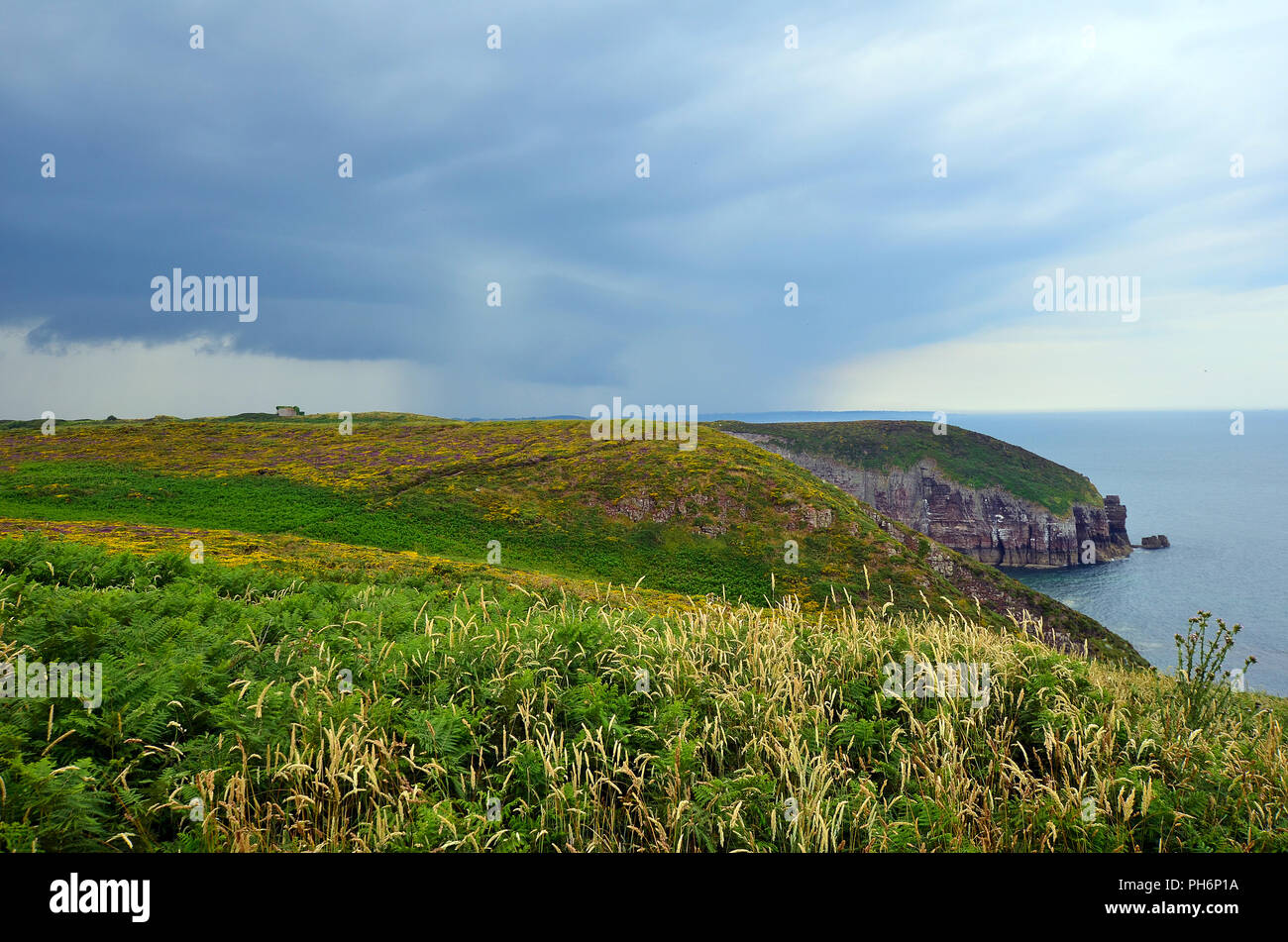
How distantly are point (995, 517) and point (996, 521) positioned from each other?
931mm

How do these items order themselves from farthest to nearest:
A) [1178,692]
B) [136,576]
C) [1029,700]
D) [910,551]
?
[910,551]
[136,576]
[1178,692]
[1029,700]

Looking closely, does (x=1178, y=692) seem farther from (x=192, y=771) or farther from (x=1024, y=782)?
(x=192, y=771)

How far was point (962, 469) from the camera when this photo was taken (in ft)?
497

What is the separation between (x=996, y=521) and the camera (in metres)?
145

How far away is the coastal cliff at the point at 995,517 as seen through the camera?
465ft

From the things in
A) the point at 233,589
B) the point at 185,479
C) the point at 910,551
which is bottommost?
the point at 910,551

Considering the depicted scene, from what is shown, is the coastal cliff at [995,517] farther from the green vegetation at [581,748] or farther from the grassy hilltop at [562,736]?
the green vegetation at [581,748]

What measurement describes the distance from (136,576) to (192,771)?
377 inches

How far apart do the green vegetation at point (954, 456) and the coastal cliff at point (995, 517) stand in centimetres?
118

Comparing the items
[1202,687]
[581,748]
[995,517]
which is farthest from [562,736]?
[995,517]

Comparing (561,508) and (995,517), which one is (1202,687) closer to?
(561,508)

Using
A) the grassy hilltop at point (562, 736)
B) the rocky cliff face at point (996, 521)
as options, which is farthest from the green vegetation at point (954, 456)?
the grassy hilltop at point (562, 736)
